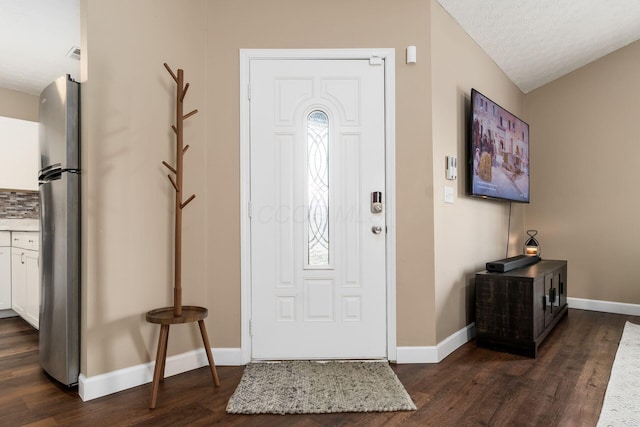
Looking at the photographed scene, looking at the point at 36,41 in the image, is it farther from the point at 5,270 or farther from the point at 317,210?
the point at 317,210

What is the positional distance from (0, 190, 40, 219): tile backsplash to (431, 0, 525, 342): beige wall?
4.31m

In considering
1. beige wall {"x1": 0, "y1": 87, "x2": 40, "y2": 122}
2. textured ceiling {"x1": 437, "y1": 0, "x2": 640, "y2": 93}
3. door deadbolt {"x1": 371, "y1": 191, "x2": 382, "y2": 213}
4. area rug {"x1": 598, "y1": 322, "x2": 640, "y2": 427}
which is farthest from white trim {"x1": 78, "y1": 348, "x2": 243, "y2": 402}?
beige wall {"x1": 0, "y1": 87, "x2": 40, "y2": 122}

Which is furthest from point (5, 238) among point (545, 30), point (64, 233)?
point (545, 30)

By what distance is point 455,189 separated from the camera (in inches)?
112

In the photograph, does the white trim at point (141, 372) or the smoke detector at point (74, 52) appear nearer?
the white trim at point (141, 372)

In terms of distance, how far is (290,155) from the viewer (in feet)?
8.29

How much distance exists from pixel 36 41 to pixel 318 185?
8.74 feet

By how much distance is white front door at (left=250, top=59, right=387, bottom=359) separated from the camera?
8.21 feet

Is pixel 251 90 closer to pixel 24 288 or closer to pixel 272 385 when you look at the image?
pixel 272 385

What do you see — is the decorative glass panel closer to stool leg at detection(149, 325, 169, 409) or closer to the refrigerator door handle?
stool leg at detection(149, 325, 169, 409)

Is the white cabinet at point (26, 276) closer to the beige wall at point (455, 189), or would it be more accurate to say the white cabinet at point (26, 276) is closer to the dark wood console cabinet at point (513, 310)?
the beige wall at point (455, 189)

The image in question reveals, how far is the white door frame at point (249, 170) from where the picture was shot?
2486mm

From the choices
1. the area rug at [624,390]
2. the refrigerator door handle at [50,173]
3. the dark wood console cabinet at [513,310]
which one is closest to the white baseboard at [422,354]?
the dark wood console cabinet at [513,310]

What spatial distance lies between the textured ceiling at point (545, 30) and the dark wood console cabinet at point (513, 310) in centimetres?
201
